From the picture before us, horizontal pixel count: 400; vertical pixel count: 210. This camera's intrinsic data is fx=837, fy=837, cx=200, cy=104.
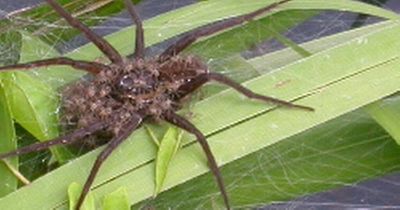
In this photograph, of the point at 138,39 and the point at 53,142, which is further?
the point at 138,39


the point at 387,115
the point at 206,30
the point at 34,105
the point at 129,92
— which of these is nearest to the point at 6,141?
the point at 34,105

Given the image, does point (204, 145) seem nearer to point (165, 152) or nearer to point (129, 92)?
point (165, 152)

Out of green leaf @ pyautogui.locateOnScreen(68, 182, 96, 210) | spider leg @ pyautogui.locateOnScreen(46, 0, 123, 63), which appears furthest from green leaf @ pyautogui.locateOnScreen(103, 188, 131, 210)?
spider leg @ pyautogui.locateOnScreen(46, 0, 123, 63)

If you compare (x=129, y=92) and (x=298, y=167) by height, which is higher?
(x=129, y=92)

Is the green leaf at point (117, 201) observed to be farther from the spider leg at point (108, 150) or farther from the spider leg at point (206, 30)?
the spider leg at point (206, 30)

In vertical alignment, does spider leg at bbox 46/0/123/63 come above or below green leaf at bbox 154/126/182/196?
above

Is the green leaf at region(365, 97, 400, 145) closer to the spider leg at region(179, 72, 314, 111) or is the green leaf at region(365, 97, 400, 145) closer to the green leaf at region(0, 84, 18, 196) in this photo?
the spider leg at region(179, 72, 314, 111)

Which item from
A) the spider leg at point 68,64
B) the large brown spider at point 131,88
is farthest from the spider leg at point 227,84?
the spider leg at point 68,64
